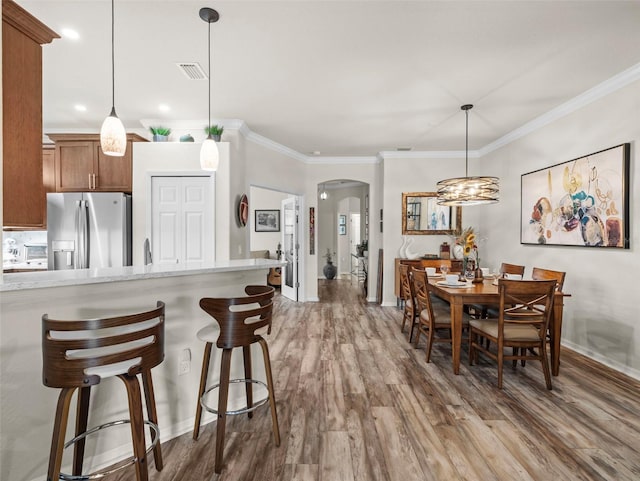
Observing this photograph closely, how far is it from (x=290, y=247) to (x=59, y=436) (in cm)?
507

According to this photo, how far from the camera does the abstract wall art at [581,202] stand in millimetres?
2930

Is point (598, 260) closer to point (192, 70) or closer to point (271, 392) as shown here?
point (271, 392)

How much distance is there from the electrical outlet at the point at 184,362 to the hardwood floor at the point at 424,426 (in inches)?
16.1

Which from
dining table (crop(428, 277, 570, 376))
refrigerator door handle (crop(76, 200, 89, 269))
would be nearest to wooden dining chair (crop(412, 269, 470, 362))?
dining table (crop(428, 277, 570, 376))

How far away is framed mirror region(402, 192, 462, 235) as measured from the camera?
556 centimetres

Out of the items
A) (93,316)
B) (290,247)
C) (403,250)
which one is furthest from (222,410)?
(290,247)

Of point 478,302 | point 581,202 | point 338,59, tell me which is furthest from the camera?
point 581,202

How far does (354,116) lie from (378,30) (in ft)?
5.30

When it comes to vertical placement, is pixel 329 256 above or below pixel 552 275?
below

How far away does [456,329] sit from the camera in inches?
114

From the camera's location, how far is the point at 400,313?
5.11m

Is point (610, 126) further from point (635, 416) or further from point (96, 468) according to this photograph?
point (96, 468)

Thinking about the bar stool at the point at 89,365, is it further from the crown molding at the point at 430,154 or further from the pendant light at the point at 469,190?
the crown molding at the point at 430,154

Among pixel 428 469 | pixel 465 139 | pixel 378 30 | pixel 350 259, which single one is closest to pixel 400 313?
pixel 465 139
